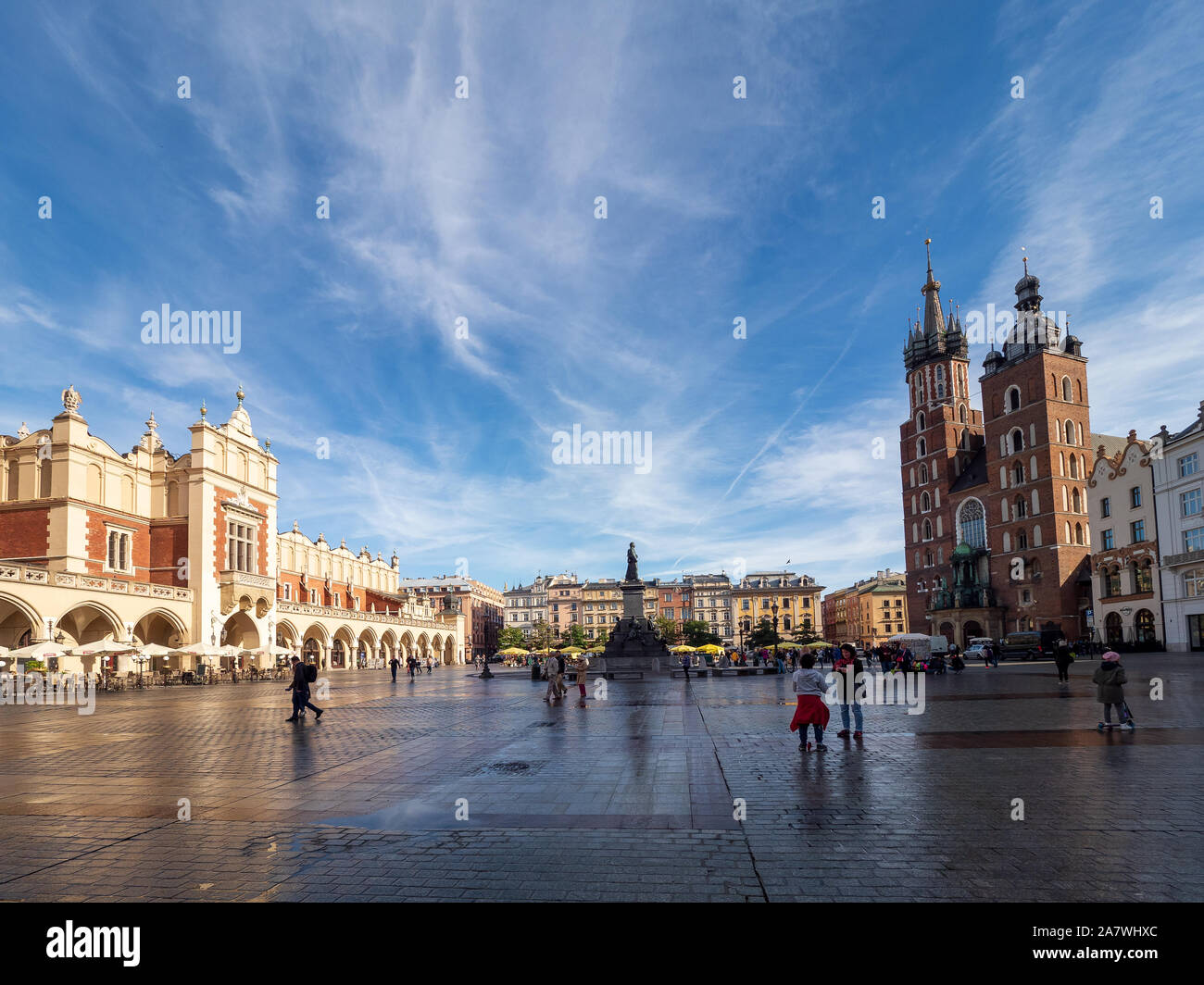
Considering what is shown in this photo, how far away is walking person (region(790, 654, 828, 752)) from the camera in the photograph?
11664mm

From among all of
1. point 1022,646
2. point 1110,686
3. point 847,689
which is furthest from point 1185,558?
point 847,689

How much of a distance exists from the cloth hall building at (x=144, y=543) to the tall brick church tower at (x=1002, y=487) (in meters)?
56.5

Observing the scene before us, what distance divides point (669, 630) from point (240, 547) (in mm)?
87822

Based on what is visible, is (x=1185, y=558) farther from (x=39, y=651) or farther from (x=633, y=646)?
(x=39, y=651)

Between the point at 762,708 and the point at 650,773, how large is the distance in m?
10.6

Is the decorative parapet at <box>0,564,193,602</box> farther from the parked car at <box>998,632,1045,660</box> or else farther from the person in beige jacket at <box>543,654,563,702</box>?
the parked car at <box>998,632,1045,660</box>

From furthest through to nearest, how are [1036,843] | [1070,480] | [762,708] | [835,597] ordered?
[835,597] < [1070,480] < [762,708] < [1036,843]

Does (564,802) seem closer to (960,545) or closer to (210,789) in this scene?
(210,789)

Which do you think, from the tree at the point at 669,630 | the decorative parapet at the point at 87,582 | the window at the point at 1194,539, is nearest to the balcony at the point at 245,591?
the decorative parapet at the point at 87,582

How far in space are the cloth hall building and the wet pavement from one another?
79.4 ft

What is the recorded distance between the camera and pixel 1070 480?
6750 centimetres

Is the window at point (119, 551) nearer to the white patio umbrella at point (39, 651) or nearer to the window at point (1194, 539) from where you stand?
the white patio umbrella at point (39, 651)

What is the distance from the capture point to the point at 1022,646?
59.3 meters
